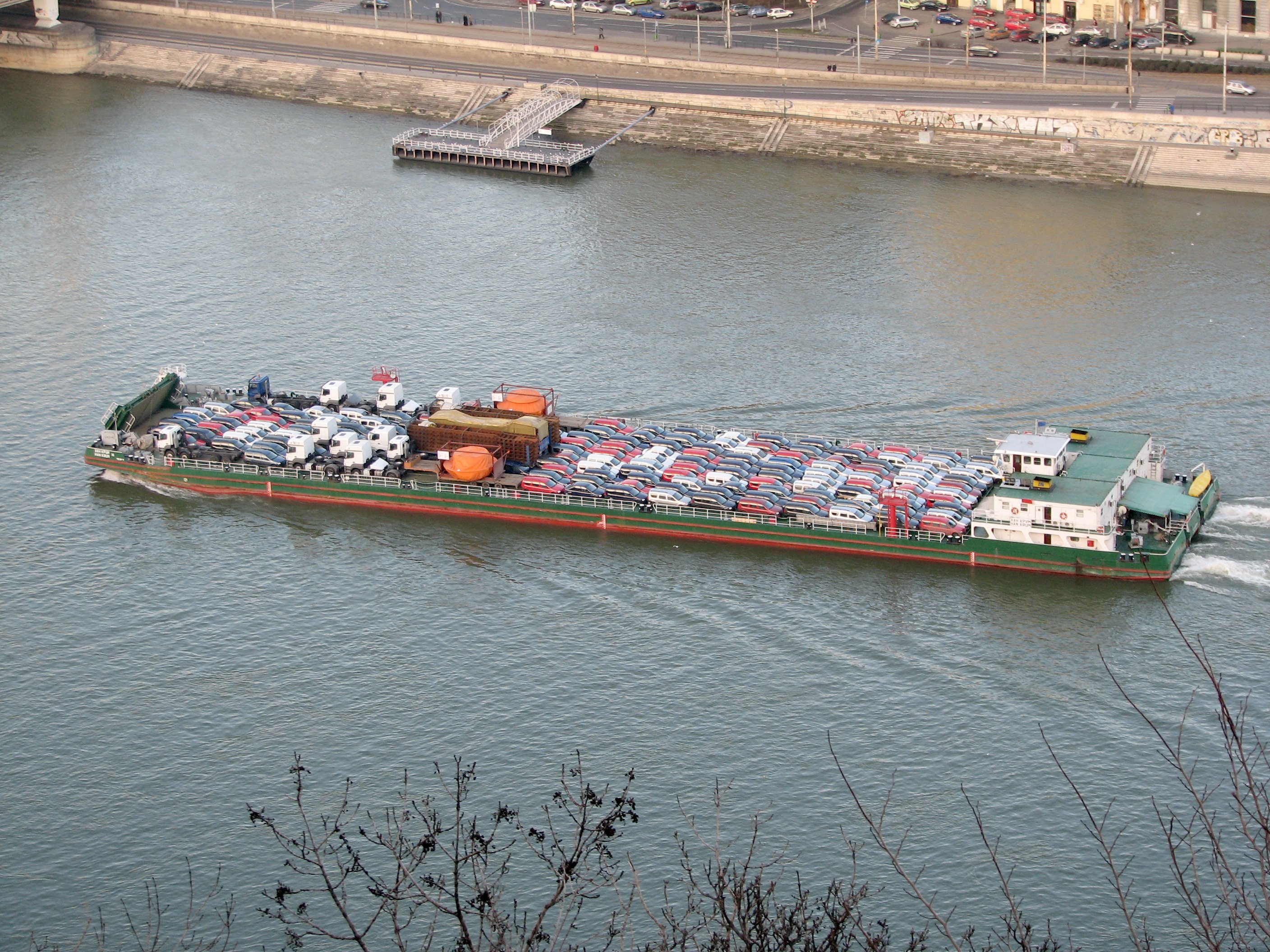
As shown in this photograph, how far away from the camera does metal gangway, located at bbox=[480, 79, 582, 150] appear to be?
130 metres

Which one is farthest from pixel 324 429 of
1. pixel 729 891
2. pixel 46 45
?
pixel 46 45

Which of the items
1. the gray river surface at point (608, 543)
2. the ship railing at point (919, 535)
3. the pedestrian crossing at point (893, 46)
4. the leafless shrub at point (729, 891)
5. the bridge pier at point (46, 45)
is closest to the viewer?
the leafless shrub at point (729, 891)

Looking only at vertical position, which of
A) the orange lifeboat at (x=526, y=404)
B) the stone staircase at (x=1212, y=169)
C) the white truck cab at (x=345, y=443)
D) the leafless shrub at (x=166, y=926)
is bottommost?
the leafless shrub at (x=166, y=926)

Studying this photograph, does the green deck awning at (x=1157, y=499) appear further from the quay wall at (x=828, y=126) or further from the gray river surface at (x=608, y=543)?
the quay wall at (x=828, y=126)

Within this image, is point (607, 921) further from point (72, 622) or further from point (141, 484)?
point (141, 484)

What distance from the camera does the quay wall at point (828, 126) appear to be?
384ft

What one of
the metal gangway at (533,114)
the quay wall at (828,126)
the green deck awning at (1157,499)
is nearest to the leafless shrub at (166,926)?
the green deck awning at (1157,499)

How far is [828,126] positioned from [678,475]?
2296 inches

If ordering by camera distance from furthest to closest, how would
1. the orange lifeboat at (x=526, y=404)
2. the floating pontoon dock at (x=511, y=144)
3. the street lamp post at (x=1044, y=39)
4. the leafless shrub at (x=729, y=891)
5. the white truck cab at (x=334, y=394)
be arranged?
the street lamp post at (x=1044, y=39) → the floating pontoon dock at (x=511, y=144) → the white truck cab at (x=334, y=394) → the orange lifeboat at (x=526, y=404) → the leafless shrub at (x=729, y=891)

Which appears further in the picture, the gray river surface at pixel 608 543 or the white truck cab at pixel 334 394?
the white truck cab at pixel 334 394

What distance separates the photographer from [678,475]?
76562 mm

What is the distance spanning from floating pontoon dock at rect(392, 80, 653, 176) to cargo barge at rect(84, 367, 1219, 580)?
4285 cm

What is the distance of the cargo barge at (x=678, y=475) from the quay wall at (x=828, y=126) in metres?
44.9

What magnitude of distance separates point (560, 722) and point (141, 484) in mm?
31605
